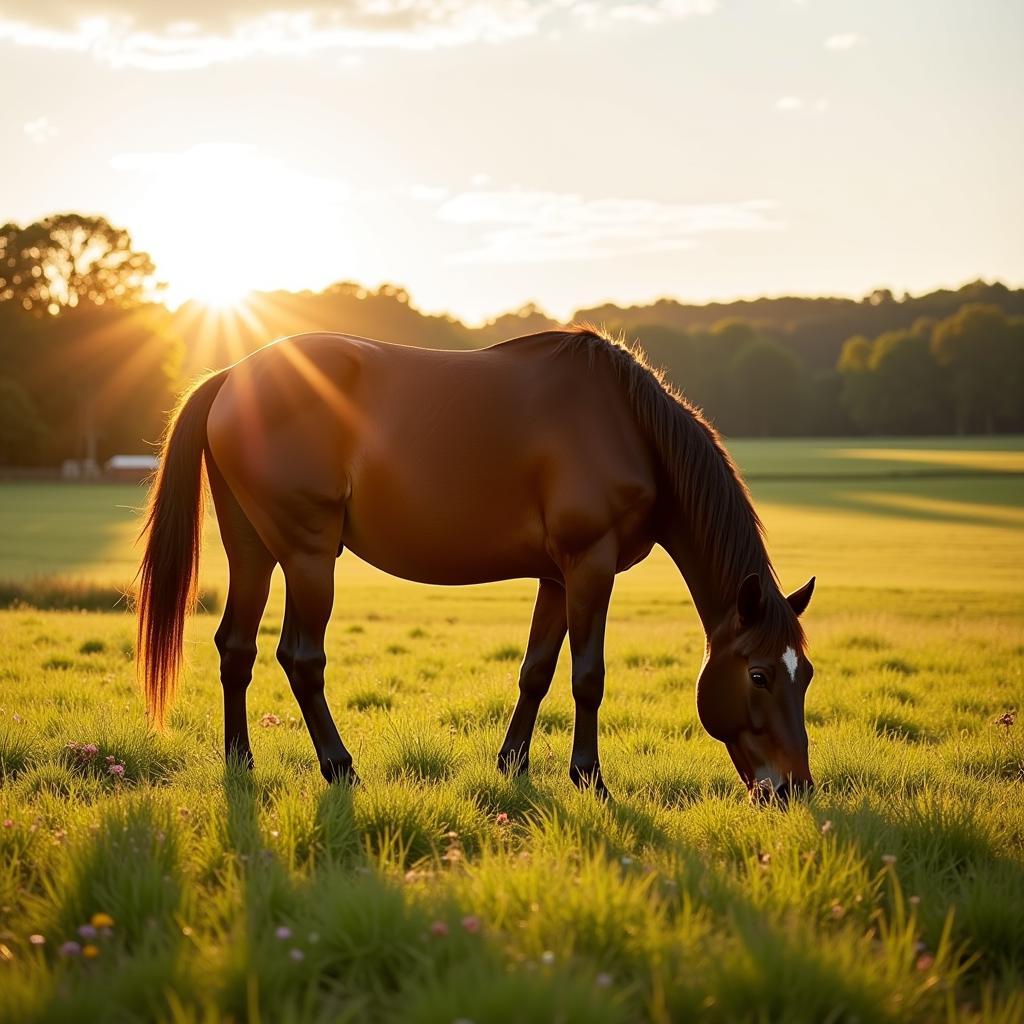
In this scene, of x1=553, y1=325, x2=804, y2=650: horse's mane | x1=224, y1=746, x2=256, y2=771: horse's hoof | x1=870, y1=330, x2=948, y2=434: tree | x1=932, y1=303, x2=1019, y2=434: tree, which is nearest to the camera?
x1=553, y1=325, x2=804, y2=650: horse's mane

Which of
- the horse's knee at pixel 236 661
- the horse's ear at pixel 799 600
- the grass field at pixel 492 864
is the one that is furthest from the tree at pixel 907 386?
the horse's knee at pixel 236 661

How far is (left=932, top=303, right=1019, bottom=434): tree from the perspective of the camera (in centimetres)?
10044

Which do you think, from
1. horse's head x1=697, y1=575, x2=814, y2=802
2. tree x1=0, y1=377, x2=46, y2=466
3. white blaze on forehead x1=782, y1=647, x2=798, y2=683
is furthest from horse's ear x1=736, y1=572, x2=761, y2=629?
tree x1=0, y1=377, x2=46, y2=466

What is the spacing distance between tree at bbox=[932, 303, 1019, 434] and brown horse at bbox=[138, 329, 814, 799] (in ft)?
345

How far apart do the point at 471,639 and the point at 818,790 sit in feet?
27.0

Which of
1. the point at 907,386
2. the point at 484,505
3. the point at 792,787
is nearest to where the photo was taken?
the point at 792,787

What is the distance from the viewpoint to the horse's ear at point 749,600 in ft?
16.4

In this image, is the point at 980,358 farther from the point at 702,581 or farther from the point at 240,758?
the point at 240,758

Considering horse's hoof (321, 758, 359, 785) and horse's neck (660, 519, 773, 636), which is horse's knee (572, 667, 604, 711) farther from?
horse's hoof (321, 758, 359, 785)

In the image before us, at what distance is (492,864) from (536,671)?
89.0 inches

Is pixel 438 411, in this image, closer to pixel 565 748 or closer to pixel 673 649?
pixel 565 748

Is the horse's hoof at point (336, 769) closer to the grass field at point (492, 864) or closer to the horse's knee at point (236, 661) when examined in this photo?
the grass field at point (492, 864)

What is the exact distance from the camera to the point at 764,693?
5.18 metres

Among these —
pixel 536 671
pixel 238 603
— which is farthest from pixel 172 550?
pixel 536 671
